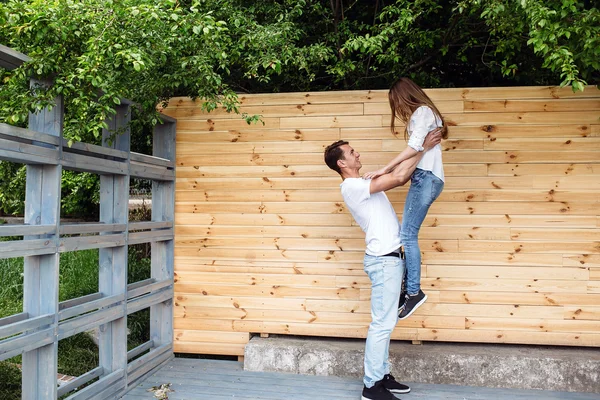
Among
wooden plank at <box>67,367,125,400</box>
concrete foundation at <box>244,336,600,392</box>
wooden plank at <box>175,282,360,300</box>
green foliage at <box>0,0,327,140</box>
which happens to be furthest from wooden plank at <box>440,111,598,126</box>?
wooden plank at <box>67,367,125,400</box>

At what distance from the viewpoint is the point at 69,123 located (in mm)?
2740

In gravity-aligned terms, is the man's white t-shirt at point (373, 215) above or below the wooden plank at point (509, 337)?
above

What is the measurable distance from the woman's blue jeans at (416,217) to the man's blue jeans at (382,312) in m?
0.07

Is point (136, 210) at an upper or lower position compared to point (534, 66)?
lower

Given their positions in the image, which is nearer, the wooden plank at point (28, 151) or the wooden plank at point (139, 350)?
the wooden plank at point (28, 151)

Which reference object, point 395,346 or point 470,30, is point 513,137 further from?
point 395,346

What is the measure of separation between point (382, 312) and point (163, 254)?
1819mm

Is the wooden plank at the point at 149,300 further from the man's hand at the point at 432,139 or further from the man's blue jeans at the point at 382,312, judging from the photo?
the man's hand at the point at 432,139

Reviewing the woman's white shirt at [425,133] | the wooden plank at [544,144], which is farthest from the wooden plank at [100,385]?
the wooden plank at [544,144]

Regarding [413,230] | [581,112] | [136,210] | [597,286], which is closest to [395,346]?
[413,230]

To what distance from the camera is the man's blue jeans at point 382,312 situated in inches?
123

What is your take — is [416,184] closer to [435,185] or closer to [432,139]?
[435,185]

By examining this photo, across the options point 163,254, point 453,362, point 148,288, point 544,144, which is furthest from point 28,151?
point 544,144

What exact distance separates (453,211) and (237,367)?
198cm
